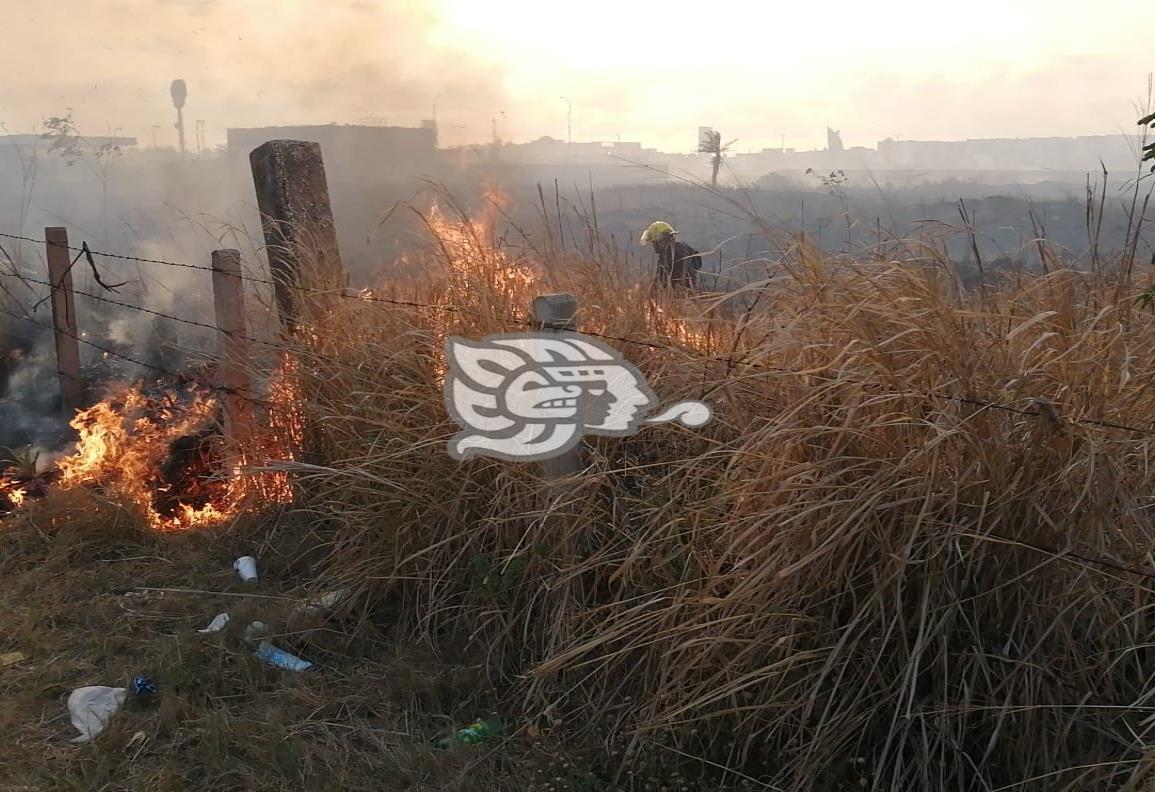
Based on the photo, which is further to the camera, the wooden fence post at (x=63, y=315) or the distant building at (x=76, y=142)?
the distant building at (x=76, y=142)

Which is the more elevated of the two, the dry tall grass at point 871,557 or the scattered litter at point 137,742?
the dry tall grass at point 871,557

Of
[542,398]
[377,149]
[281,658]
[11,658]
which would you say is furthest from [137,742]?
[377,149]

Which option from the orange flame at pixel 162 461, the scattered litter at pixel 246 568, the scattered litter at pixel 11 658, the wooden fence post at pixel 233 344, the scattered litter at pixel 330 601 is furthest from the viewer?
the wooden fence post at pixel 233 344

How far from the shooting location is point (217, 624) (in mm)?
→ 3467

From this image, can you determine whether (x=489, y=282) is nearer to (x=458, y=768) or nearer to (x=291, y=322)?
(x=291, y=322)

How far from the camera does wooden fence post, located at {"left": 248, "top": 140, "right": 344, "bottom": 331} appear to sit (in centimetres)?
452

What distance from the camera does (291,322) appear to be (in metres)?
4.52

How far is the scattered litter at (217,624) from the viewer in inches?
134

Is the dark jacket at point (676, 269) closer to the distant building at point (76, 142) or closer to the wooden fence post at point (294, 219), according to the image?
the wooden fence post at point (294, 219)

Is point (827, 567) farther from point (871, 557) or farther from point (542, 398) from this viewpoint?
point (542, 398)

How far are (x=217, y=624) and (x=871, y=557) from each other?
2.40 m

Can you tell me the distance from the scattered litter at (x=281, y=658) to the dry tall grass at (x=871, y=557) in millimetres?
501

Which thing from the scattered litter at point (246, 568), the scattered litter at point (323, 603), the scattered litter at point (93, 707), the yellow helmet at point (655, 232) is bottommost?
the scattered litter at point (93, 707)

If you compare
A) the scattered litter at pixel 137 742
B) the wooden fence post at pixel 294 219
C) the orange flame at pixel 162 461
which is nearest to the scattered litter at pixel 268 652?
the scattered litter at pixel 137 742
